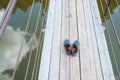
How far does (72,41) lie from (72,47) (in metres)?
0.27

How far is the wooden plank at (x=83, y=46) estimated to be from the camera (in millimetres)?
2744

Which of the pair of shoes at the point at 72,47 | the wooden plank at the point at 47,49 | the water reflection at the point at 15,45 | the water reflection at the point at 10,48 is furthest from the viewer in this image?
the water reflection at the point at 10,48

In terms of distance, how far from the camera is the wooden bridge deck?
8.95 feet

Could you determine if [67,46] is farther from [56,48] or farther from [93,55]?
[93,55]

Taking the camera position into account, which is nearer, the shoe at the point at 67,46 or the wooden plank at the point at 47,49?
the wooden plank at the point at 47,49

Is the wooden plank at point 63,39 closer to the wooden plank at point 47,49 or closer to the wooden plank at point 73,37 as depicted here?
the wooden plank at point 73,37

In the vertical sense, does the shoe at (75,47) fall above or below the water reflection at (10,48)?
below

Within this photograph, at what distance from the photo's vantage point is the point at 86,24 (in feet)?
12.3

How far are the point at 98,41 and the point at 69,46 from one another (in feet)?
1.66

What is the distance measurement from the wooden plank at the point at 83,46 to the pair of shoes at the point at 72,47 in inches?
3.8

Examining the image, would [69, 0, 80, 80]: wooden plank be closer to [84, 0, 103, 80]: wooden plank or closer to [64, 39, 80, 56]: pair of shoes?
[64, 39, 80, 56]: pair of shoes

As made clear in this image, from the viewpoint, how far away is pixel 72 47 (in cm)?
305

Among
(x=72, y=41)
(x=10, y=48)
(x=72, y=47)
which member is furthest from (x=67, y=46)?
(x=10, y=48)

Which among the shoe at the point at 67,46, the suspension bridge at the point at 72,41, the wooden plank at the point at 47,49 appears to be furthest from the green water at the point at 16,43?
the shoe at the point at 67,46
